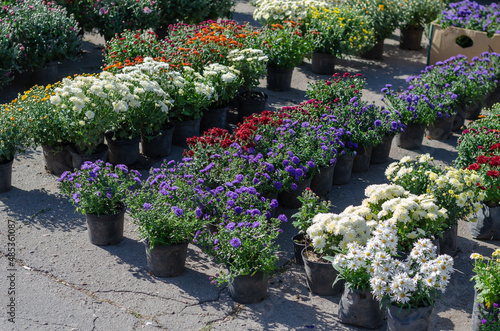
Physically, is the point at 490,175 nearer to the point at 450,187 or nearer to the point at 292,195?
the point at 450,187

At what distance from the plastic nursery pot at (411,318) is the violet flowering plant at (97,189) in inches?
100

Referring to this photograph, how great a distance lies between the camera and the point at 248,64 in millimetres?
8203

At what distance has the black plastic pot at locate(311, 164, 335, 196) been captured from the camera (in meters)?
6.39

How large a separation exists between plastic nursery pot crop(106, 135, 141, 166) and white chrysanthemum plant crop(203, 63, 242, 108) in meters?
1.26

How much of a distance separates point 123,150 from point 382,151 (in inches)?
124

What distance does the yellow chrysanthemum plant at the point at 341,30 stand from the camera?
9.91 metres

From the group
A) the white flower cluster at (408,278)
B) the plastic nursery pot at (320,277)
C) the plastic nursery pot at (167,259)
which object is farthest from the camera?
the plastic nursery pot at (167,259)

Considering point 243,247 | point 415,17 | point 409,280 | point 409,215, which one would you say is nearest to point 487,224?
point 409,215

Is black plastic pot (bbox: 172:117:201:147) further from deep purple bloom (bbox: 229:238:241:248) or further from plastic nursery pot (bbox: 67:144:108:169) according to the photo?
deep purple bloom (bbox: 229:238:241:248)

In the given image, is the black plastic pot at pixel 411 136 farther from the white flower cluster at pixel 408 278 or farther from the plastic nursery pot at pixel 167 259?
the plastic nursery pot at pixel 167 259

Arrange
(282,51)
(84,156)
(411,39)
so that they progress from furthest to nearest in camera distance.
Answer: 1. (411,39)
2. (282,51)
3. (84,156)

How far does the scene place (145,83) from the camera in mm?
6641

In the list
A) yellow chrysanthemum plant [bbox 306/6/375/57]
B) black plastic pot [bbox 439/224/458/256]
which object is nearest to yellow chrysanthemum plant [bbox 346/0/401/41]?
yellow chrysanthemum plant [bbox 306/6/375/57]

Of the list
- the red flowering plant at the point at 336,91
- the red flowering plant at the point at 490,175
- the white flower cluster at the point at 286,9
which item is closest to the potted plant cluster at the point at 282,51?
the white flower cluster at the point at 286,9
